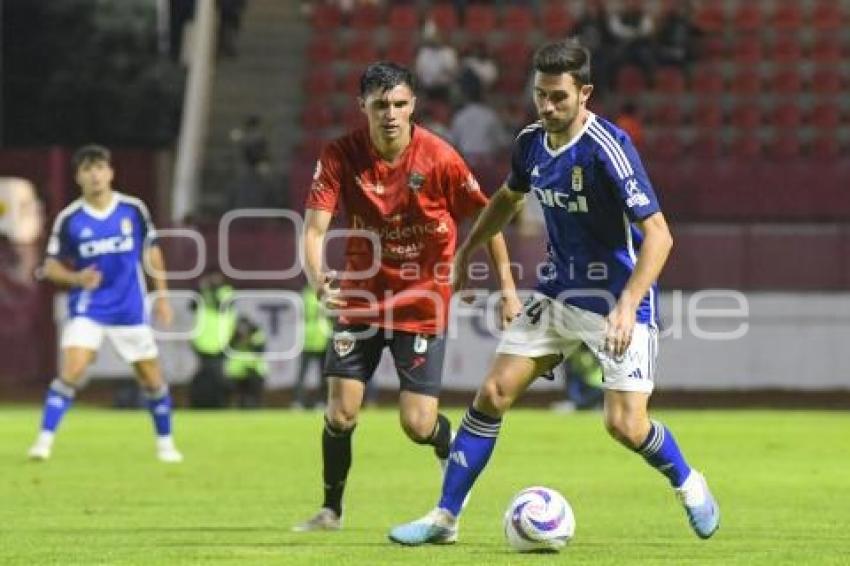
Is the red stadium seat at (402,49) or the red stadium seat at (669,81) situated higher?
the red stadium seat at (402,49)

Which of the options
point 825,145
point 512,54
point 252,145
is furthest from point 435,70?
point 825,145

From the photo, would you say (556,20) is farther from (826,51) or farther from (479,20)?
(826,51)

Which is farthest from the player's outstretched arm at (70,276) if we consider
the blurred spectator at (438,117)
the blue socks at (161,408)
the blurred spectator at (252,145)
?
the blurred spectator at (438,117)

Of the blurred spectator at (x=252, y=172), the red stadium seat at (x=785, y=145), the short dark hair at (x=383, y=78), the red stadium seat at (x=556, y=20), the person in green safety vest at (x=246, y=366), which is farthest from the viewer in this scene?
the red stadium seat at (x=556, y=20)

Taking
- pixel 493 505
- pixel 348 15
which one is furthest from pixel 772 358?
pixel 493 505

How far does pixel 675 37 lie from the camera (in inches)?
1107

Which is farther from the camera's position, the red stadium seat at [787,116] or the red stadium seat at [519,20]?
the red stadium seat at [519,20]

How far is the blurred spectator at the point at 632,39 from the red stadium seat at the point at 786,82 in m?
1.74

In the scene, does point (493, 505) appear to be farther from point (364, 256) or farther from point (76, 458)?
point (76, 458)

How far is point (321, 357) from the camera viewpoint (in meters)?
23.5

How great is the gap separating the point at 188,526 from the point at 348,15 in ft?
62.9

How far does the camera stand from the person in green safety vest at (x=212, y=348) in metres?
23.2

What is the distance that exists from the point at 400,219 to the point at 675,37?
60.5 ft

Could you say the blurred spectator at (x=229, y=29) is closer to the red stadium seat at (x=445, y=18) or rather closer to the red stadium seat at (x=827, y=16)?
the red stadium seat at (x=445, y=18)
